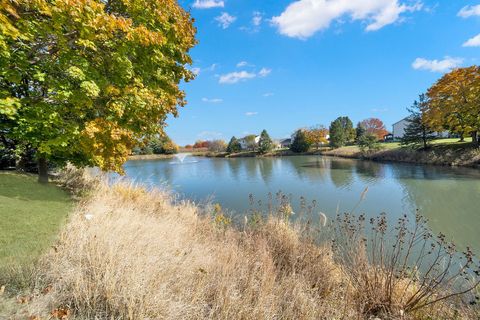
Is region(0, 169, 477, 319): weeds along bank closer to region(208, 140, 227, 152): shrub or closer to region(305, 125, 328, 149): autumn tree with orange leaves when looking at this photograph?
region(305, 125, 328, 149): autumn tree with orange leaves

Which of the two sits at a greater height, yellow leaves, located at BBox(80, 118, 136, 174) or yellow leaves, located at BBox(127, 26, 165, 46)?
yellow leaves, located at BBox(127, 26, 165, 46)

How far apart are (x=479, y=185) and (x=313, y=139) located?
1969 inches

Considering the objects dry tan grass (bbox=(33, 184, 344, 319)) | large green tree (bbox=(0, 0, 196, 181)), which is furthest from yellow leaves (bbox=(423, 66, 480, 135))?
dry tan grass (bbox=(33, 184, 344, 319))

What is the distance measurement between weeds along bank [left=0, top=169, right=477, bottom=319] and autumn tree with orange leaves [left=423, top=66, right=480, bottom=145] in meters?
29.1

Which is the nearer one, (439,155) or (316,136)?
(439,155)

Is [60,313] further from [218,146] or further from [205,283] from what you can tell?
[218,146]

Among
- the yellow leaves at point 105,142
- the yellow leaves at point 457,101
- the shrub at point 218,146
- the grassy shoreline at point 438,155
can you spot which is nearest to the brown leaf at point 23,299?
the yellow leaves at point 105,142

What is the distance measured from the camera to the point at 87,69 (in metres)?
5.95

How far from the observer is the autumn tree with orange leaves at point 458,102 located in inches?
1010

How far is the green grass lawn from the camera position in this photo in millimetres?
4162

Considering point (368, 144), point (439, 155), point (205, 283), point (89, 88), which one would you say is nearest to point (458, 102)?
point (439, 155)

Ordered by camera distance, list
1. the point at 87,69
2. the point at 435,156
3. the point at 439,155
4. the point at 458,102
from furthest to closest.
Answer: the point at 435,156 < the point at 439,155 < the point at 458,102 < the point at 87,69

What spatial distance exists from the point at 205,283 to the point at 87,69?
17.1ft

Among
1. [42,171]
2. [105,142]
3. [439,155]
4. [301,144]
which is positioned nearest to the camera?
[105,142]
